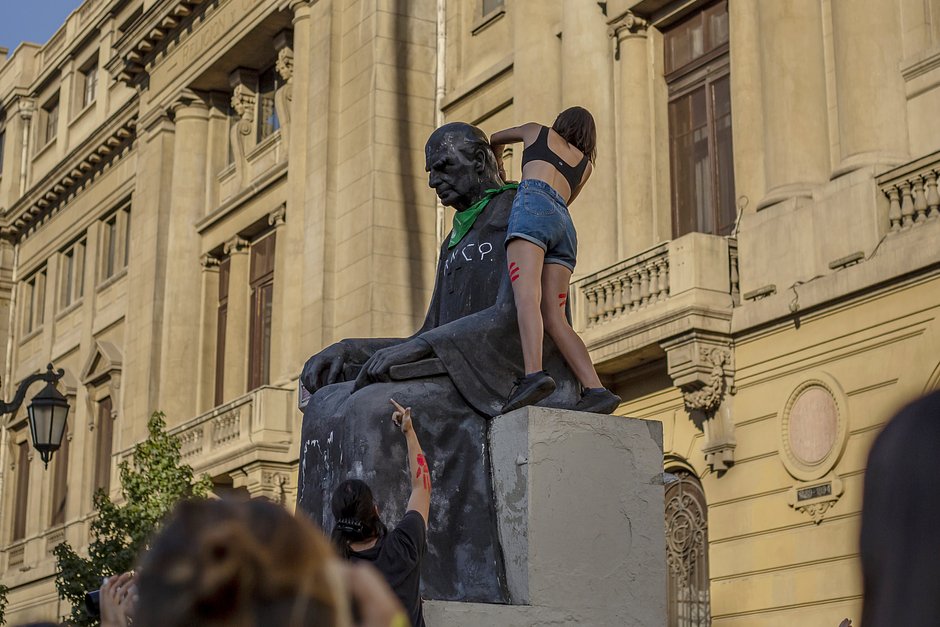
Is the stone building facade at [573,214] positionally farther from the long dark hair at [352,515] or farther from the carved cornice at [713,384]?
the long dark hair at [352,515]

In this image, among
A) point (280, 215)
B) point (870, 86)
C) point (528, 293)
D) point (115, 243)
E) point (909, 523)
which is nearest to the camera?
point (909, 523)

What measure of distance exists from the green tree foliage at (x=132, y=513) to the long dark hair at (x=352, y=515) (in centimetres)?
1535

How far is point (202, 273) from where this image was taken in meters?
32.4

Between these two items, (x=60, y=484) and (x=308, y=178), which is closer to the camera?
(x=308, y=178)

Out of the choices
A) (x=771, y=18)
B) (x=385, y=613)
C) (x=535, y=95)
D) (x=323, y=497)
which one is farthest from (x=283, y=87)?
(x=385, y=613)

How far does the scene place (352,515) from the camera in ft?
15.6

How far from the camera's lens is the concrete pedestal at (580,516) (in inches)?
212

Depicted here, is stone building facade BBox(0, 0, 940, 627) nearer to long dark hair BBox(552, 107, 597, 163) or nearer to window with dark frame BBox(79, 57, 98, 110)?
window with dark frame BBox(79, 57, 98, 110)

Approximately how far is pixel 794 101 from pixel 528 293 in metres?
12.2

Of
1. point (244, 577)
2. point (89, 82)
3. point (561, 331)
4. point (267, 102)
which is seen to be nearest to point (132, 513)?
point (267, 102)

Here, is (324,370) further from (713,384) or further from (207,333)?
(207,333)

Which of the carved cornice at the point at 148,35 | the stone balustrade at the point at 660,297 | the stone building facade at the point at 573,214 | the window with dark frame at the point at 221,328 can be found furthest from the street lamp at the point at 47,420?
the carved cornice at the point at 148,35

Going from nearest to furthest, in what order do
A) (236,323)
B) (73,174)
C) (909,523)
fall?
(909,523) → (236,323) → (73,174)

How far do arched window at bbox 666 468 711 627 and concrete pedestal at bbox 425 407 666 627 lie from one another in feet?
40.7
